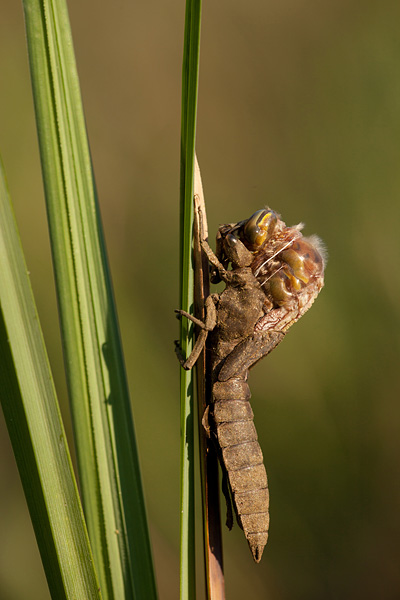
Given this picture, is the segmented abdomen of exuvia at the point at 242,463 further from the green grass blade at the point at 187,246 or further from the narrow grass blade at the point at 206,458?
the green grass blade at the point at 187,246

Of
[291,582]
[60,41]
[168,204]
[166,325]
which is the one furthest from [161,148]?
[291,582]

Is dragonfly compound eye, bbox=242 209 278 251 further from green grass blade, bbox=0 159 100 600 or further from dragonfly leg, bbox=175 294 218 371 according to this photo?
green grass blade, bbox=0 159 100 600

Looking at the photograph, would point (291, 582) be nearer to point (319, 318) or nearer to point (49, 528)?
point (319, 318)

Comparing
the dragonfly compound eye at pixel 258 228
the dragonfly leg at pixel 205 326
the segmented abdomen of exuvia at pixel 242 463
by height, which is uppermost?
the dragonfly compound eye at pixel 258 228

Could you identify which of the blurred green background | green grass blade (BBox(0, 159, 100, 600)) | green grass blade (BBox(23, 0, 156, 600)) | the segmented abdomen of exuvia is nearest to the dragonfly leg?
the segmented abdomen of exuvia

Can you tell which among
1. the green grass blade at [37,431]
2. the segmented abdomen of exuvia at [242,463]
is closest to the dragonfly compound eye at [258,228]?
the segmented abdomen of exuvia at [242,463]

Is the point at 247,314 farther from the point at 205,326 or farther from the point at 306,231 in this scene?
the point at 306,231
